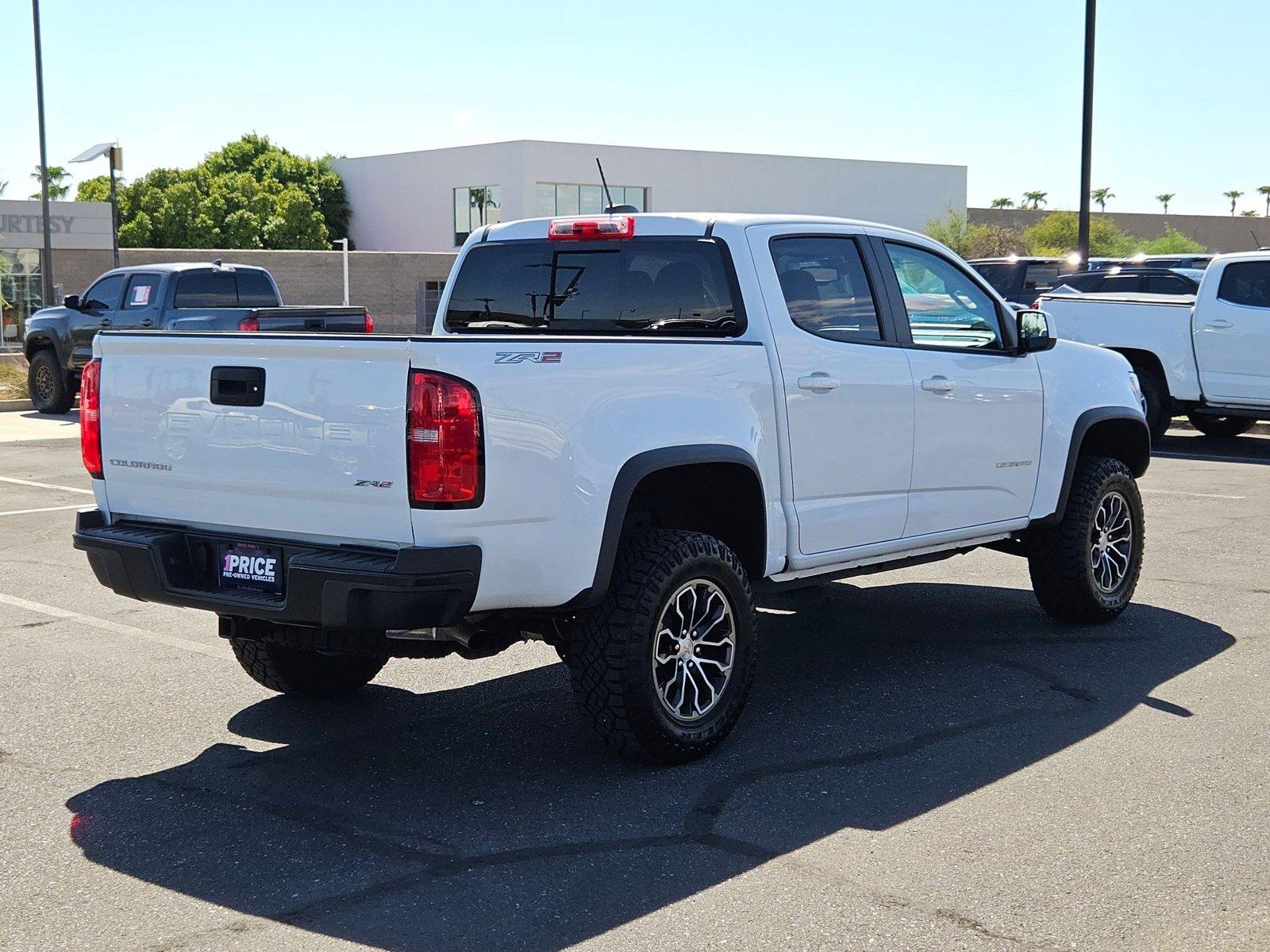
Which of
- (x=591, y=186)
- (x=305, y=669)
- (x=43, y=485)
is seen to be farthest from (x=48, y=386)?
(x=591, y=186)

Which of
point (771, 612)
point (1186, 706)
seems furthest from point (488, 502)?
point (771, 612)

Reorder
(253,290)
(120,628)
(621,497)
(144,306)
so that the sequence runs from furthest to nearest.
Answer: (253,290) → (144,306) → (120,628) → (621,497)

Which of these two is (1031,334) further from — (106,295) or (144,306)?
(106,295)

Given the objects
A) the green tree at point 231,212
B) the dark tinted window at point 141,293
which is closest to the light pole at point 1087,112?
the dark tinted window at point 141,293

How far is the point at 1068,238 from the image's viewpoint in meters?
61.5

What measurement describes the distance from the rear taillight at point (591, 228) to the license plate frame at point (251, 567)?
6.90 ft

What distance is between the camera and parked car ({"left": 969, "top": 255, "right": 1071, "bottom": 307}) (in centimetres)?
2123

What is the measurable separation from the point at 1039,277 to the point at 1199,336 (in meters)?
5.62

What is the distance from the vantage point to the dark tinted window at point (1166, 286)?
833 inches

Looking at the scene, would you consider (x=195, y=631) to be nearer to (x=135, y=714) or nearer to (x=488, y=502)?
(x=135, y=714)

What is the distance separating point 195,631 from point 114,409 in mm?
2543

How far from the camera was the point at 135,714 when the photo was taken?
6285 millimetres

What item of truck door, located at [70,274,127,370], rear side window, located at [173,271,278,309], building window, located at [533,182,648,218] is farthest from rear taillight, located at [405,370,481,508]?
building window, located at [533,182,648,218]

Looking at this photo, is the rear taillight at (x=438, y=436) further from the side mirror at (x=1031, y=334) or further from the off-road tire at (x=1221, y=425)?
the off-road tire at (x=1221, y=425)
